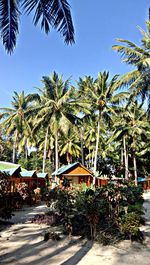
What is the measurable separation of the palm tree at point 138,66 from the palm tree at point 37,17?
400 inches

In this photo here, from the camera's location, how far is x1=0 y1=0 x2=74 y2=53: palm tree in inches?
209

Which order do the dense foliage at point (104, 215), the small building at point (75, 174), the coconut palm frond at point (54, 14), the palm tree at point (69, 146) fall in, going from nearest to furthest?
the coconut palm frond at point (54, 14) < the dense foliage at point (104, 215) < the small building at point (75, 174) < the palm tree at point (69, 146)

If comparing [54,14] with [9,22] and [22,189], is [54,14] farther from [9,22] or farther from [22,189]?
[22,189]

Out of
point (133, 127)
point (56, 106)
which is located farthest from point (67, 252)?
point (133, 127)

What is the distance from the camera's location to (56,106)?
78.0 ft

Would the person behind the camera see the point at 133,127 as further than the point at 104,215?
Yes

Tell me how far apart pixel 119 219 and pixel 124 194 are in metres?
0.90

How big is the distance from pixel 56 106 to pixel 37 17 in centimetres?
1832

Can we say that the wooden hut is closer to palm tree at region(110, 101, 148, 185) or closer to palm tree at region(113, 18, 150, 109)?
palm tree at region(113, 18, 150, 109)

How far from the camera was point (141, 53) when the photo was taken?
15688mm

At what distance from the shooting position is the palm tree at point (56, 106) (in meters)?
23.3

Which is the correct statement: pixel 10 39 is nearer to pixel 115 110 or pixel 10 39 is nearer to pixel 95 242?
pixel 95 242

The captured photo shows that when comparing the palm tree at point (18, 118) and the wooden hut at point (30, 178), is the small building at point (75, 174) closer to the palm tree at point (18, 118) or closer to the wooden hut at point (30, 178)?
the wooden hut at point (30, 178)

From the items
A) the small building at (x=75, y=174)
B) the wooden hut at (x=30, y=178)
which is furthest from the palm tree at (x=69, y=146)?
the wooden hut at (x=30, y=178)
